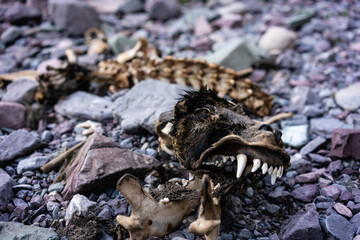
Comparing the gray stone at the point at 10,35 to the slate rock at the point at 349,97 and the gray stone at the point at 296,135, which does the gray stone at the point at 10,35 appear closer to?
the gray stone at the point at 296,135

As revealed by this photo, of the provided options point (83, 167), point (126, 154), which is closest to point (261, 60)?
point (126, 154)

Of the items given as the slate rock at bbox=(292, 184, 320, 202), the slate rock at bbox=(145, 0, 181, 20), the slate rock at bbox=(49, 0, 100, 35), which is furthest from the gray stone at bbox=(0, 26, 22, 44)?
the slate rock at bbox=(292, 184, 320, 202)

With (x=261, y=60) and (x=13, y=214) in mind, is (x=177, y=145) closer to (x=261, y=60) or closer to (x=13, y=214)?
(x=13, y=214)

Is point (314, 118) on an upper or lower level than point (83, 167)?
lower

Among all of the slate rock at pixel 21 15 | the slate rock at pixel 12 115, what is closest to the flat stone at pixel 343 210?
the slate rock at pixel 12 115

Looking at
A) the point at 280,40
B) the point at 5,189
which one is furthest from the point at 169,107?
the point at 280,40

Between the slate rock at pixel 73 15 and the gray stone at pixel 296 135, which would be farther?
the slate rock at pixel 73 15
